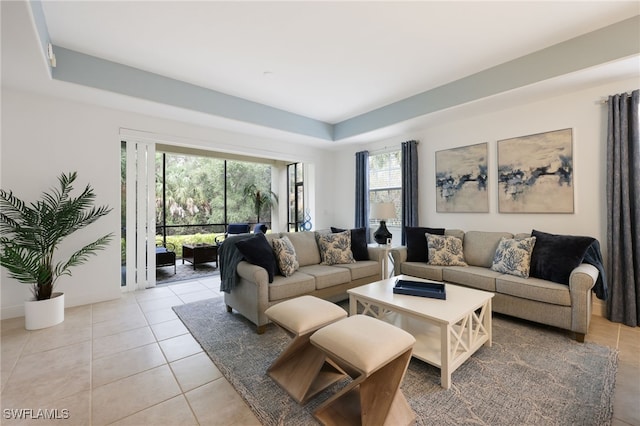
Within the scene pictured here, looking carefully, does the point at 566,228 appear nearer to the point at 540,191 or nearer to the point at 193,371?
the point at 540,191

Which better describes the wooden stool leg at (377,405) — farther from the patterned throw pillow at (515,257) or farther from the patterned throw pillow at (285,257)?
the patterned throw pillow at (515,257)

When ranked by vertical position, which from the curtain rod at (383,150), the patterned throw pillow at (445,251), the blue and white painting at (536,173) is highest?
the curtain rod at (383,150)

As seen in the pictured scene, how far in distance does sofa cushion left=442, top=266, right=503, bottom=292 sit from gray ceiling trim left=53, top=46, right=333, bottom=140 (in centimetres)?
334

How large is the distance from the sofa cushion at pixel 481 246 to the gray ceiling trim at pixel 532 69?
5.75 ft

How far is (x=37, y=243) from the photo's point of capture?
2.85 meters

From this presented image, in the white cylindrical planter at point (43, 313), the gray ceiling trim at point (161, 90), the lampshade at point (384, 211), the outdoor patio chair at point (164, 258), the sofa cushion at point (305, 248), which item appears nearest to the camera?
the white cylindrical planter at point (43, 313)

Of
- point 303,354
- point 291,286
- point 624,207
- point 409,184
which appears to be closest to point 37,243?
point 291,286

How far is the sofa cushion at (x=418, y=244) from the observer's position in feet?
A: 12.7

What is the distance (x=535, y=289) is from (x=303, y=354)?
2.35 meters

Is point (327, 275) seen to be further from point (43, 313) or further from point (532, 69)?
point (532, 69)

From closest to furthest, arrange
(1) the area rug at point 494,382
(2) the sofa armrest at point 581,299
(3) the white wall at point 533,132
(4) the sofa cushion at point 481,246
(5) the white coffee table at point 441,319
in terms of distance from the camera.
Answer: (1) the area rug at point 494,382 → (5) the white coffee table at point 441,319 → (2) the sofa armrest at point 581,299 → (3) the white wall at point 533,132 → (4) the sofa cushion at point 481,246

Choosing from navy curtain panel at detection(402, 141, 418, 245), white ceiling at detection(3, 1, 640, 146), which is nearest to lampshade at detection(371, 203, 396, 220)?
navy curtain panel at detection(402, 141, 418, 245)

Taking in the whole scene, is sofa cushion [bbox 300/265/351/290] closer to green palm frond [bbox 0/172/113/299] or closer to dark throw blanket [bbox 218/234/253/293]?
dark throw blanket [bbox 218/234/253/293]

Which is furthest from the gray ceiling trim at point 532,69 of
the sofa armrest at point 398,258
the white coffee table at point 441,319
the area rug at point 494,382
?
the area rug at point 494,382
